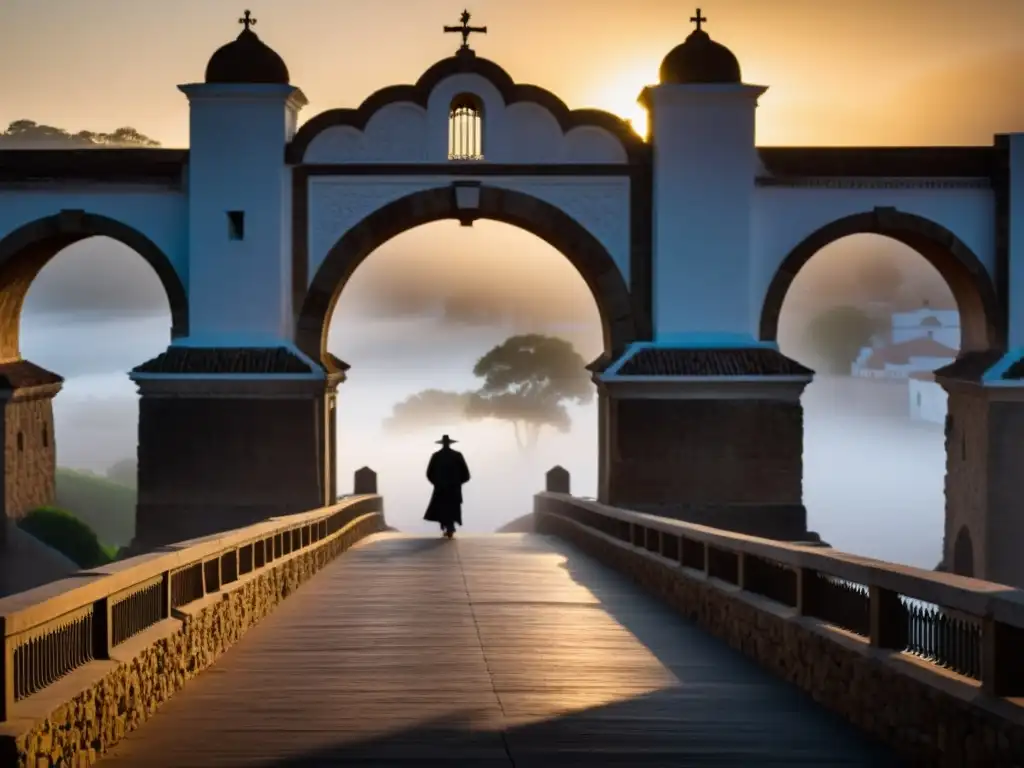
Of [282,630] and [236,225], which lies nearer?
[282,630]

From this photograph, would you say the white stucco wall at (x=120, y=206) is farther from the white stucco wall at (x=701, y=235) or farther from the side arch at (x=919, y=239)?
the side arch at (x=919, y=239)

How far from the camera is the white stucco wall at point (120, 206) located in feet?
71.4

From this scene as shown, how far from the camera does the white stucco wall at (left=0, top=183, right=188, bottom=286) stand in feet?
71.4

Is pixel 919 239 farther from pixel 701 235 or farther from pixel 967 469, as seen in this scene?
pixel 967 469

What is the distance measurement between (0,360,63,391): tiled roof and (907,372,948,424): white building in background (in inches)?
2159

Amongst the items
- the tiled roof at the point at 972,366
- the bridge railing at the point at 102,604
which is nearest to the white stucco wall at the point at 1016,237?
the tiled roof at the point at 972,366

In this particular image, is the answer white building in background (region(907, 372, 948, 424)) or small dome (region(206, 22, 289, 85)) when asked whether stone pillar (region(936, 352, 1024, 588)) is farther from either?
white building in background (region(907, 372, 948, 424))

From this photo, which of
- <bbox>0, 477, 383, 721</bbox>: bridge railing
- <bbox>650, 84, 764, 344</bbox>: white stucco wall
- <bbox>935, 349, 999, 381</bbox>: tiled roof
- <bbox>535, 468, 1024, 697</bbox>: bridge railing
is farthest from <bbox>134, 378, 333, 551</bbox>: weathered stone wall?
<bbox>535, 468, 1024, 697</bbox>: bridge railing

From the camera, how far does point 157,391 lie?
69.6ft

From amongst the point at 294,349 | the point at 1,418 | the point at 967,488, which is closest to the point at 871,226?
the point at 967,488

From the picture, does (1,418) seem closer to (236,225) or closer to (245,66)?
(236,225)

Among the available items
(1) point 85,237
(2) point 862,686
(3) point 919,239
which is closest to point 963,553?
(3) point 919,239

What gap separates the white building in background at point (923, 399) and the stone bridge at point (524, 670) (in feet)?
210

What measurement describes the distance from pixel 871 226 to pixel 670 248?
8.79 feet
